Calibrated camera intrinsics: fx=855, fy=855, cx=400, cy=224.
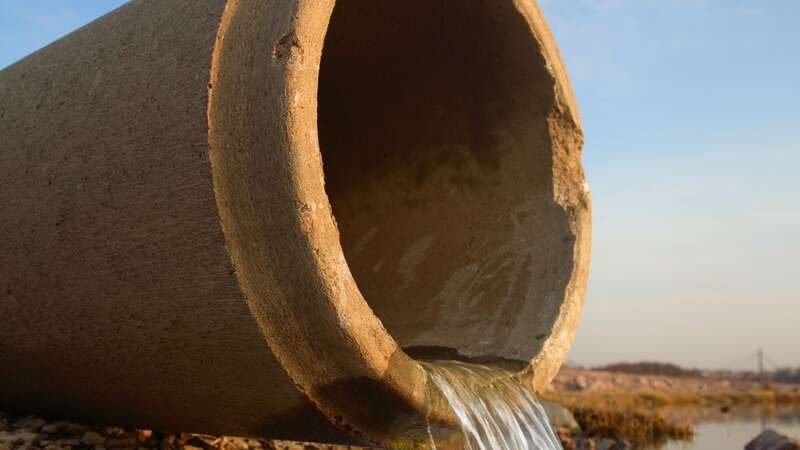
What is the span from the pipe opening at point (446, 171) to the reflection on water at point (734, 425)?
437cm

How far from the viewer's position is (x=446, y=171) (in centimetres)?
543

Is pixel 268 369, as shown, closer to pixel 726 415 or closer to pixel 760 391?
pixel 726 415

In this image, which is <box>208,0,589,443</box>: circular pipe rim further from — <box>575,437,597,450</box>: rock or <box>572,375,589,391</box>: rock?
<box>572,375,589,391</box>: rock

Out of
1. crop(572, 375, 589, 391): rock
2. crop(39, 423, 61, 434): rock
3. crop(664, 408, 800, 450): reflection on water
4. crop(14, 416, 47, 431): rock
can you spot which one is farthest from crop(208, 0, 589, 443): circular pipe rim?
crop(572, 375, 589, 391): rock

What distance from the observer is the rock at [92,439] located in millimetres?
3855

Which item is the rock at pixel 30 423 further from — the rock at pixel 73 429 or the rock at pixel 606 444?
the rock at pixel 606 444

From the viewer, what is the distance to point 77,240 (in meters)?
3.32

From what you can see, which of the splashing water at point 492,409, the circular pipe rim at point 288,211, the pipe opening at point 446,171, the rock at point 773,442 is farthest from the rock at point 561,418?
the circular pipe rim at point 288,211

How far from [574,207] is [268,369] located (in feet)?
7.87

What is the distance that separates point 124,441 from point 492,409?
5.53 feet

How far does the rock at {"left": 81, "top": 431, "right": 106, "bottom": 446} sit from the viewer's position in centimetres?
386

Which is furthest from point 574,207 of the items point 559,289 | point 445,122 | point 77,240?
point 77,240

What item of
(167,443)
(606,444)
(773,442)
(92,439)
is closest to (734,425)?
(773,442)

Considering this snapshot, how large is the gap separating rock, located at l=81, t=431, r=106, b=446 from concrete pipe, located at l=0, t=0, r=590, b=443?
0.29 feet
